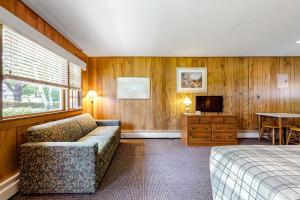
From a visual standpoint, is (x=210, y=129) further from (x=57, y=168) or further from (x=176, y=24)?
(x=57, y=168)

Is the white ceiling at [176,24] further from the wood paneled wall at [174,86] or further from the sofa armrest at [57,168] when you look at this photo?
the sofa armrest at [57,168]

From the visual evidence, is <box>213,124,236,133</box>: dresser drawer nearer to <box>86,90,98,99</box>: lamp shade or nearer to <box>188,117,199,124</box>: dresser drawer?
<box>188,117,199,124</box>: dresser drawer

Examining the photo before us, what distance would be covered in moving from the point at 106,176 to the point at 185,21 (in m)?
2.63

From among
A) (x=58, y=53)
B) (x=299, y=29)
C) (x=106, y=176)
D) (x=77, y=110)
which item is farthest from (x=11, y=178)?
(x=299, y=29)

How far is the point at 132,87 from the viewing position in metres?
5.14

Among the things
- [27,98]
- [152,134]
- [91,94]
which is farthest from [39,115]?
[152,134]

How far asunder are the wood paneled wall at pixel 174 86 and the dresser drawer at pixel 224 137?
3.15 ft

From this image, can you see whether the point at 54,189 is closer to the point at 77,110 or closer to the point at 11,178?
the point at 11,178

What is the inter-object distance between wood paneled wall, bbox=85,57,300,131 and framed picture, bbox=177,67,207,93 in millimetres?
141

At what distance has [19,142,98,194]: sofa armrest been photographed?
6.97 ft

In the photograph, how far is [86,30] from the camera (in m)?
3.15

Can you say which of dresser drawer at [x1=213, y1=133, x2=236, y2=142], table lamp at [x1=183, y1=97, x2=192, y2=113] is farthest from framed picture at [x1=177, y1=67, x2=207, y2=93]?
dresser drawer at [x1=213, y1=133, x2=236, y2=142]

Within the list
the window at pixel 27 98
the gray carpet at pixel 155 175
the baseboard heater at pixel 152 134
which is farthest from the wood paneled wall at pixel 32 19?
the baseboard heater at pixel 152 134

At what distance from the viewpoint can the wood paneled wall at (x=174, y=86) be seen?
16.9ft
